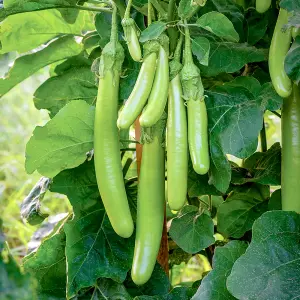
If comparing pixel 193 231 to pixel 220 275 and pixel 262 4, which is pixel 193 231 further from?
pixel 262 4

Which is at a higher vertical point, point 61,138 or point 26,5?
point 26,5

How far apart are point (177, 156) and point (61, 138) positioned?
290 mm

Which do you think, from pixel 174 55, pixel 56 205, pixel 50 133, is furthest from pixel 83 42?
pixel 56 205

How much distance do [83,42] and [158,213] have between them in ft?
1.78

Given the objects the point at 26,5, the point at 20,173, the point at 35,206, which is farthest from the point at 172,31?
the point at 20,173

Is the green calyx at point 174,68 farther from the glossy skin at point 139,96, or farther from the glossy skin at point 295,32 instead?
the glossy skin at point 295,32

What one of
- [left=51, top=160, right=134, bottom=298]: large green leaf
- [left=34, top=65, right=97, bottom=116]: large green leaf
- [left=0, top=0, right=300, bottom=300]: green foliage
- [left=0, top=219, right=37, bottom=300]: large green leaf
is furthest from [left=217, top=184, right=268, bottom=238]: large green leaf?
[left=0, top=219, right=37, bottom=300]: large green leaf

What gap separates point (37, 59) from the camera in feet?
4.32

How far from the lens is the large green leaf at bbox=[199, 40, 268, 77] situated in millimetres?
1071

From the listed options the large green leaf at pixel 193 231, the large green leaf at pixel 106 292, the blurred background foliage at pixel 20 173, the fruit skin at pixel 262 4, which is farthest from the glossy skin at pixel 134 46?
the blurred background foliage at pixel 20 173

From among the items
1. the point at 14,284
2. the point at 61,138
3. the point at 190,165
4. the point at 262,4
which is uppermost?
the point at 14,284

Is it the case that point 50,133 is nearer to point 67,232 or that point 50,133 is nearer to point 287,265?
point 67,232

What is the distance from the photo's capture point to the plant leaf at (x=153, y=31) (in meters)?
0.89

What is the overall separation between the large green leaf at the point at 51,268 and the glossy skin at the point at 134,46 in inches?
19.5
